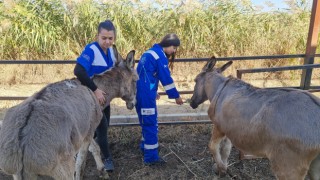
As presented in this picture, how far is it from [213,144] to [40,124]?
2.39 m

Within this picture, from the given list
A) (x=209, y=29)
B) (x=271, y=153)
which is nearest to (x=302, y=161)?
(x=271, y=153)

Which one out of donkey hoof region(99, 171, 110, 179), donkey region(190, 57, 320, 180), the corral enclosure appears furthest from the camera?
the corral enclosure

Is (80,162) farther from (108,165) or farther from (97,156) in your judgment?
(108,165)

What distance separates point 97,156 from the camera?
4004 millimetres

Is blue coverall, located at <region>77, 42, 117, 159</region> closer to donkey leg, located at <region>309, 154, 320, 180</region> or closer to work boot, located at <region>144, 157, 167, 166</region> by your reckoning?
work boot, located at <region>144, 157, 167, 166</region>

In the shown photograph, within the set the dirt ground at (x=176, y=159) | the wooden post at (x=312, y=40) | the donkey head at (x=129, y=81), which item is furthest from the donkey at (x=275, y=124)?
the wooden post at (x=312, y=40)

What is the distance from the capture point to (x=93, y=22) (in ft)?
25.6

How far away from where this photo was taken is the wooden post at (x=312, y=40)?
187 inches

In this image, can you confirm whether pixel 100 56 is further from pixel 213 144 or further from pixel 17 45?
pixel 17 45

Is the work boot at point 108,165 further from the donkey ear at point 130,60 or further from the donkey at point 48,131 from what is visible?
the donkey ear at point 130,60

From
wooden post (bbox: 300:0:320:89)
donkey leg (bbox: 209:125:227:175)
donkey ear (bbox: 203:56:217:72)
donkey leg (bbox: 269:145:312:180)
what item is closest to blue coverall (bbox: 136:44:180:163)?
donkey ear (bbox: 203:56:217:72)

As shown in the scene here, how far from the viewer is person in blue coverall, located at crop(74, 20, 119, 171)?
3.46 meters

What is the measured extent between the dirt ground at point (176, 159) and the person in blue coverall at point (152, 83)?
0.29 m

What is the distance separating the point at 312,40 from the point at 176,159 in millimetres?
2944
